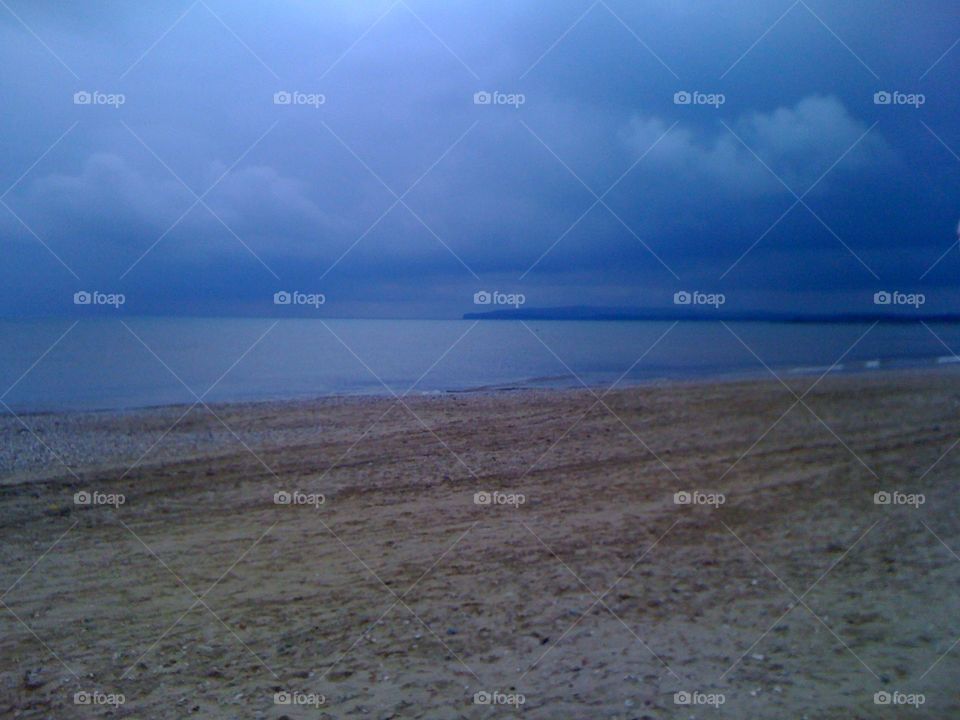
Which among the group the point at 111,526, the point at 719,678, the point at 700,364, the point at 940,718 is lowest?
the point at 940,718

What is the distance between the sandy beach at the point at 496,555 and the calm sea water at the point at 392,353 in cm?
13

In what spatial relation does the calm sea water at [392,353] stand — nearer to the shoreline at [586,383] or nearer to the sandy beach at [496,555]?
the shoreline at [586,383]

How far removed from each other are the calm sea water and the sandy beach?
13 centimetres

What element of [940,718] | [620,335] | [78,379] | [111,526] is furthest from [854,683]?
[78,379]

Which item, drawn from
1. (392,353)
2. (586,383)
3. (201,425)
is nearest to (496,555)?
(586,383)

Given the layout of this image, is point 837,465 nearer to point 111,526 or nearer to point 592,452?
point 592,452

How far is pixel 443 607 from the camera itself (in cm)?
342

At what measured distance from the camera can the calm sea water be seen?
3.90 m

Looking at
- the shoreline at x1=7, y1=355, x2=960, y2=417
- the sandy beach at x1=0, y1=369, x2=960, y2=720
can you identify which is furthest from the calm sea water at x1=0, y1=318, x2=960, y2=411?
the sandy beach at x1=0, y1=369, x2=960, y2=720

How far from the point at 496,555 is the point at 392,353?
46.6 inches

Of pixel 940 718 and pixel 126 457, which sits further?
pixel 126 457

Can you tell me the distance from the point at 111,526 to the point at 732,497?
3244mm

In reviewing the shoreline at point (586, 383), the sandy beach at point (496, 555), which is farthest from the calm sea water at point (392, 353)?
the sandy beach at point (496, 555)

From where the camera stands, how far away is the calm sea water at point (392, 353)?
3904 millimetres
